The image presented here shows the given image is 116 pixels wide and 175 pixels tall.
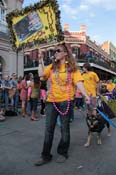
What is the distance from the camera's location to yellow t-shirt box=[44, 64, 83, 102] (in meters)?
5.90

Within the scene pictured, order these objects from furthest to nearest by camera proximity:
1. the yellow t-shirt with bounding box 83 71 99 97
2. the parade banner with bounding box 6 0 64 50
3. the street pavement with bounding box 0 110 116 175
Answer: the yellow t-shirt with bounding box 83 71 99 97
the parade banner with bounding box 6 0 64 50
the street pavement with bounding box 0 110 116 175

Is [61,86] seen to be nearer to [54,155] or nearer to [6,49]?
[54,155]

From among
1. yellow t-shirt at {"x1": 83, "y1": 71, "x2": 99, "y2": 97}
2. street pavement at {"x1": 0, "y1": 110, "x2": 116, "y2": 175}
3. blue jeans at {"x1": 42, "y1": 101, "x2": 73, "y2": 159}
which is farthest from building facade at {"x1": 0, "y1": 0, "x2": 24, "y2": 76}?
blue jeans at {"x1": 42, "y1": 101, "x2": 73, "y2": 159}

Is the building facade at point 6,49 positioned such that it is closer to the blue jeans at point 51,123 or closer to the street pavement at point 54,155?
the street pavement at point 54,155

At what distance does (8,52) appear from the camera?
25.9 meters

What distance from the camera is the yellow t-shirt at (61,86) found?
590cm

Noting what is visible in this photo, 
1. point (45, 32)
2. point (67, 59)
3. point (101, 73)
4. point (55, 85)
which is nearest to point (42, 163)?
point (55, 85)

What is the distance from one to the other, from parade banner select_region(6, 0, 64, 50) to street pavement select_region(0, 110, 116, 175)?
6.82 ft

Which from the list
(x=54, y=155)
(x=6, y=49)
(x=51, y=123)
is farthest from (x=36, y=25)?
(x=6, y=49)

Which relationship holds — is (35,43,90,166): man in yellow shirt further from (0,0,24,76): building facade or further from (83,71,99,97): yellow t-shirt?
(0,0,24,76): building facade

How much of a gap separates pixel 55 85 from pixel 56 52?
56cm

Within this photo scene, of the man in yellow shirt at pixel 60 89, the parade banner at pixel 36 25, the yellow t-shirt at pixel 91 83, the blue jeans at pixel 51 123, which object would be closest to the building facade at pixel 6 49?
the yellow t-shirt at pixel 91 83

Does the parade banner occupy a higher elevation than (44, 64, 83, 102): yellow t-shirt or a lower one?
higher

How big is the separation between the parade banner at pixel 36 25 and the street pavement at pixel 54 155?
2078 mm
